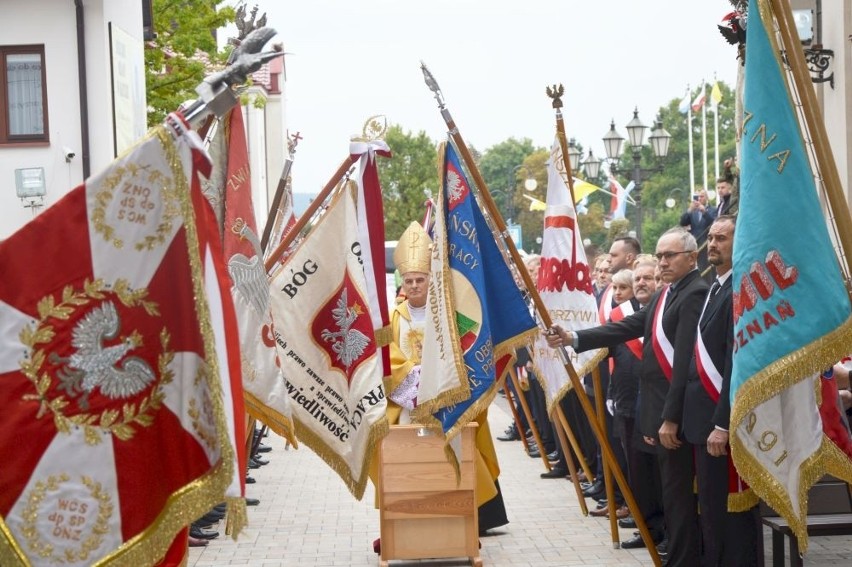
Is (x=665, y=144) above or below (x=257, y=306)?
above

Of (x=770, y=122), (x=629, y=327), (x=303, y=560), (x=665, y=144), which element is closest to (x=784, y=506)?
(x=770, y=122)

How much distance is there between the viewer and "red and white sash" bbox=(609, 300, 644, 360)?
10.6 m

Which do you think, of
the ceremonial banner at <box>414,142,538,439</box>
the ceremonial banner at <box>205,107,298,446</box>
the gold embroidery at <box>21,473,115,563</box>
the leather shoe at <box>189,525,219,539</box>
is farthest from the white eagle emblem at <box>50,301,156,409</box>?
the leather shoe at <box>189,525,219,539</box>

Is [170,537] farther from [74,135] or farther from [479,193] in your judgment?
[74,135]

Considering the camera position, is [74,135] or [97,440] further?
[74,135]

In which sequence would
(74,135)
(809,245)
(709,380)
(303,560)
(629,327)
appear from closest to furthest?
(809,245) < (709,380) < (629,327) < (303,560) < (74,135)

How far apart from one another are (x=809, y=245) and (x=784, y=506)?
127 cm

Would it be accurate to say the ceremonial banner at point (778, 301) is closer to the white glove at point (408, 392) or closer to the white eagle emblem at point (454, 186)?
the white eagle emblem at point (454, 186)

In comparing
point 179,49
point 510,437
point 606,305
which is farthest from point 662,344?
point 179,49

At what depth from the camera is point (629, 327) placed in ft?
31.2

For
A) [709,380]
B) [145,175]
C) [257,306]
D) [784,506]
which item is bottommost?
[784,506]

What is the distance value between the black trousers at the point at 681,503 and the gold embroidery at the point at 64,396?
4563mm

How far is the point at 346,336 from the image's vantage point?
9266mm

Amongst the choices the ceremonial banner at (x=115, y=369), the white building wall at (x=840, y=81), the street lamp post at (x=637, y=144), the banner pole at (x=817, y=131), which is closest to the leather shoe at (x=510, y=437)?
the street lamp post at (x=637, y=144)
